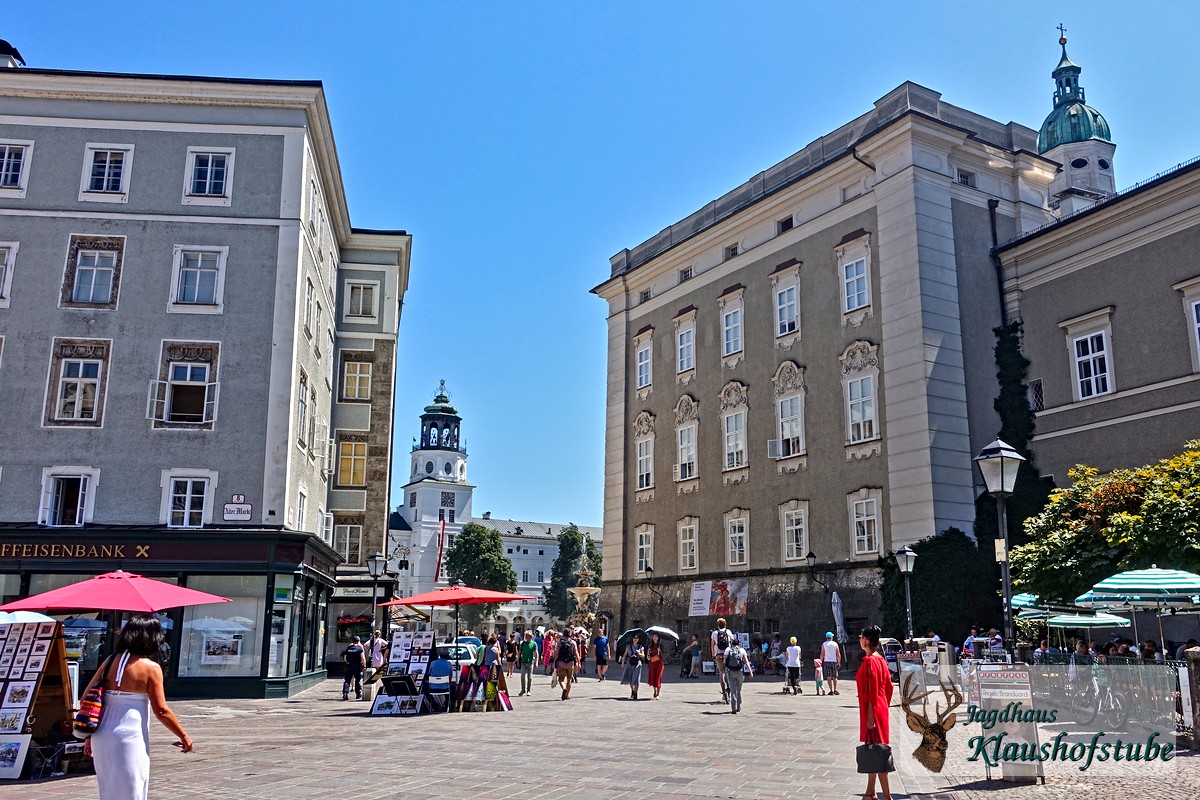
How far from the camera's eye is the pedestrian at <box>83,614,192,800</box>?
699 cm

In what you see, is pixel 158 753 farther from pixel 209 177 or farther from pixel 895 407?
pixel 895 407

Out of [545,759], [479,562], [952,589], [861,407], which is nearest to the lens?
[545,759]

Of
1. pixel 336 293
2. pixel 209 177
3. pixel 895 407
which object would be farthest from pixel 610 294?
pixel 209 177

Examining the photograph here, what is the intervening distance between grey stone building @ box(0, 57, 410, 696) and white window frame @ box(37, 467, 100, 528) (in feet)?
0.13

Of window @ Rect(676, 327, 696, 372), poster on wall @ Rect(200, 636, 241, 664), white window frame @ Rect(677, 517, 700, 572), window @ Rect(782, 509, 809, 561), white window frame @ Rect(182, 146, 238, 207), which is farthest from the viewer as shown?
window @ Rect(676, 327, 696, 372)

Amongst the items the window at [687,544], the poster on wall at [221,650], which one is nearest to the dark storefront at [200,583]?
the poster on wall at [221,650]

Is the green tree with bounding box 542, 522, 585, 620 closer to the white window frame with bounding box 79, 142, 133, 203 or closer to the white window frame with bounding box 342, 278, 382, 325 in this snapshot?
the white window frame with bounding box 342, 278, 382, 325

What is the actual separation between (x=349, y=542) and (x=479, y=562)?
66099mm

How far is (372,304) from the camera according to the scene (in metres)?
42.0

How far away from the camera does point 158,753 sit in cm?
1485

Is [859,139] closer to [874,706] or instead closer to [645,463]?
[645,463]

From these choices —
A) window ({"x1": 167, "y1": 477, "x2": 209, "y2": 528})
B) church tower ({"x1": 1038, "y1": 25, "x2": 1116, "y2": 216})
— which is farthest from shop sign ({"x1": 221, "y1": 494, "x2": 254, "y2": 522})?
church tower ({"x1": 1038, "y1": 25, "x2": 1116, "y2": 216})

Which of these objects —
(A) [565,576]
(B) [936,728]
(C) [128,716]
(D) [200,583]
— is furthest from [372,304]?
(A) [565,576]

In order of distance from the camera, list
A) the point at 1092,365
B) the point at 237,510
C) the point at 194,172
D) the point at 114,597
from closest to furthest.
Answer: the point at 114,597 → the point at 237,510 → the point at 194,172 → the point at 1092,365
